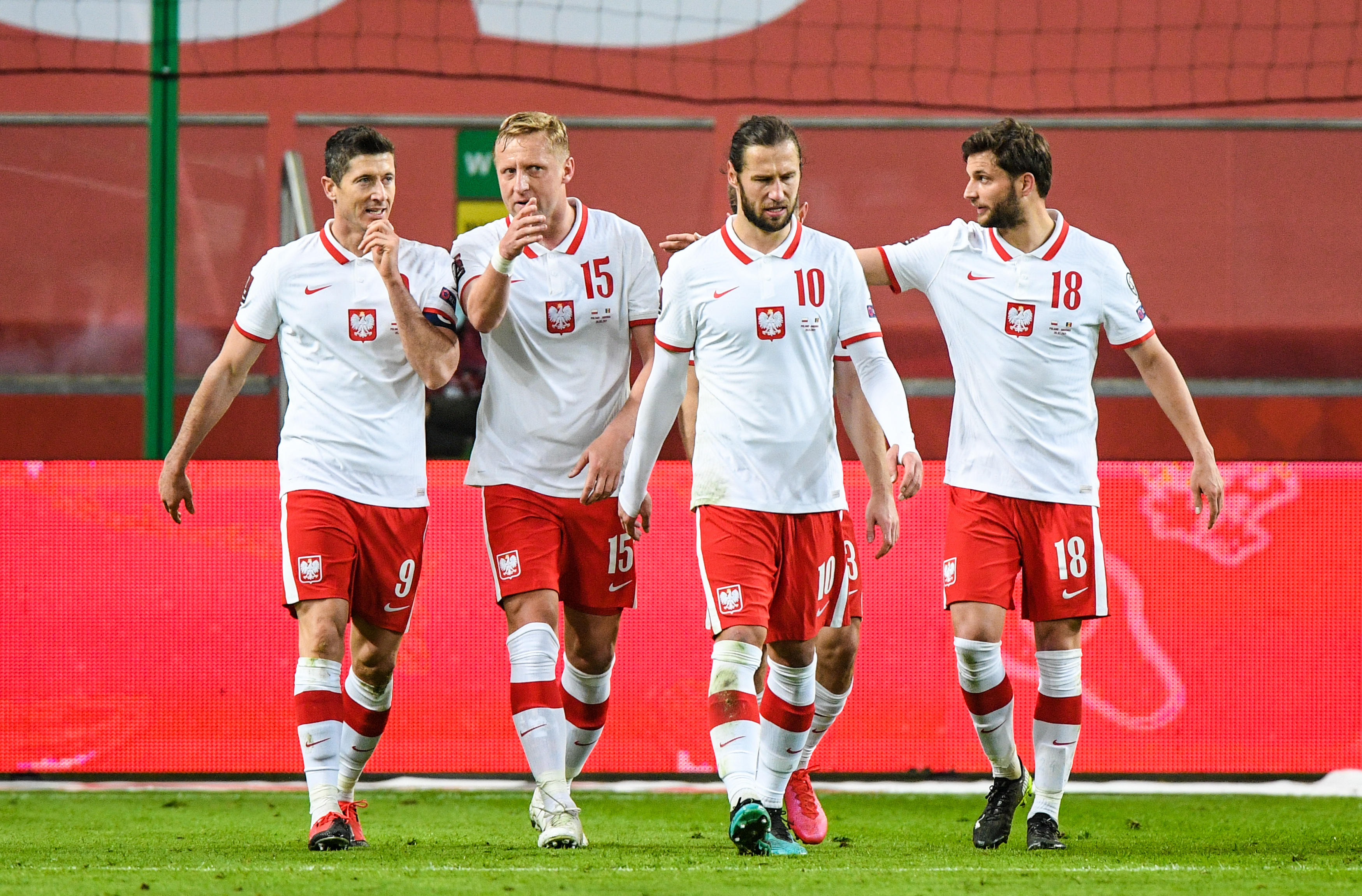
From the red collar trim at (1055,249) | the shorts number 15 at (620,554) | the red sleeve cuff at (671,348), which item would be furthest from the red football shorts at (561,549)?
the red collar trim at (1055,249)

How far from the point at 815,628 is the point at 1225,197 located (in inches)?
243

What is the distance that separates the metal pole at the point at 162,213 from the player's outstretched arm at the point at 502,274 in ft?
8.11

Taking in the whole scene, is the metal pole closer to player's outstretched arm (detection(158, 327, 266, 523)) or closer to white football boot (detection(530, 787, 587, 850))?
player's outstretched arm (detection(158, 327, 266, 523))

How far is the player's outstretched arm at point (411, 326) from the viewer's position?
4.53m

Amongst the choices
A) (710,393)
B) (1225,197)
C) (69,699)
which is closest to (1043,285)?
(710,393)

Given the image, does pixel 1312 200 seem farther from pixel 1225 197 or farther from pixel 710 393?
pixel 710 393

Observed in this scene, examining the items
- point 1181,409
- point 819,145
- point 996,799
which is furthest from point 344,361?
point 819,145

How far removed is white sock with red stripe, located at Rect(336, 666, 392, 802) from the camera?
194 inches

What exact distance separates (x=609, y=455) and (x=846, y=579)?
78 cm

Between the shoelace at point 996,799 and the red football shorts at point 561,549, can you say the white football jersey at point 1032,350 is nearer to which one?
the shoelace at point 996,799

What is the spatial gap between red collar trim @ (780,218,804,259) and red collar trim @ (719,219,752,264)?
0.32 feet

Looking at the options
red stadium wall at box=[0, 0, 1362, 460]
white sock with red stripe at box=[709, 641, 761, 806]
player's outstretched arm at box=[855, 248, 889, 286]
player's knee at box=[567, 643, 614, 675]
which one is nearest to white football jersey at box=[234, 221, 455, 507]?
player's knee at box=[567, 643, 614, 675]

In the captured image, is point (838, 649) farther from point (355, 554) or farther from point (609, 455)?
point (355, 554)

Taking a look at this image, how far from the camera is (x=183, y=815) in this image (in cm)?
579
